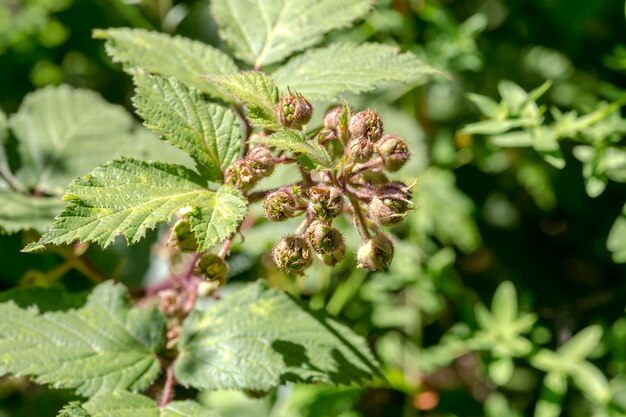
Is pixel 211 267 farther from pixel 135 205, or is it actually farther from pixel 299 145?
pixel 299 145

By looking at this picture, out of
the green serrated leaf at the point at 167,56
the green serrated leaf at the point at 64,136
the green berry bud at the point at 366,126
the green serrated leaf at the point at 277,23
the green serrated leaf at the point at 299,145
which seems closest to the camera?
the green serrated leaf at the point at 299,145

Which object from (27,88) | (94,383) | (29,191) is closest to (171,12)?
(27,88)

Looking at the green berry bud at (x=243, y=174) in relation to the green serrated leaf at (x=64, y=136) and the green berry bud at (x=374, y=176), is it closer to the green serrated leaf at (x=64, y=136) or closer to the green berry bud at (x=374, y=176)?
the green berry bud at (x=374, y=176)

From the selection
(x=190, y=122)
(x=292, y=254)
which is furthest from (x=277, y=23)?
(x=292, y=254)

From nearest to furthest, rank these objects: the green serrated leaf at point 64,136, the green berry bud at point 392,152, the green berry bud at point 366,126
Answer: the green berry bud at point 366,126
the green berry bud at point 392,152
the green serrated leaf at point 64,136

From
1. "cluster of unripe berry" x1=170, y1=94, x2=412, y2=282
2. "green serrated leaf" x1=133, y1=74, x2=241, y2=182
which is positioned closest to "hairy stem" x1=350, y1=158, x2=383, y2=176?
"cluster of unripe berry" x1=170, y1=94, x2=412, y2=282

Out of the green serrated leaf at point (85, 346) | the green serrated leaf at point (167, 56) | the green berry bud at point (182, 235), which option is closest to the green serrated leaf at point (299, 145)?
the green berry bud at point (182, 235)

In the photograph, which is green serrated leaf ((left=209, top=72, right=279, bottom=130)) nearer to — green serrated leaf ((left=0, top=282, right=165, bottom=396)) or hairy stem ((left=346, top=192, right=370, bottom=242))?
hairy stem ((left=346, top=192, right=370, bottom=242))
